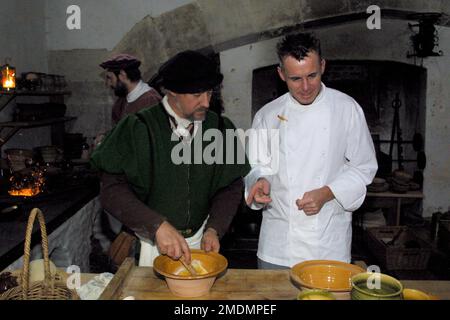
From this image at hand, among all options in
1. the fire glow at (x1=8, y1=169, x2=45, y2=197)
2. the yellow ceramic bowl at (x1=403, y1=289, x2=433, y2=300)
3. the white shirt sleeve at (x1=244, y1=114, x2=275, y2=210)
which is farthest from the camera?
the fire glow at (x1=8, y1=169, x2=45, y2=197)

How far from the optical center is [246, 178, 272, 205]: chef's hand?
93.3 inches

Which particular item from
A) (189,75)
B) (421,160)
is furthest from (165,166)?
(421,160)

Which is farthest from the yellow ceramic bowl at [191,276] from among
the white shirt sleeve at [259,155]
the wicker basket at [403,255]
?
the wicker basket at [403,255]

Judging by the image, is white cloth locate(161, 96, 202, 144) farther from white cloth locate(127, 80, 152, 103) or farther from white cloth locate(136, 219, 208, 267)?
white cloth locate(127, 80, 152, 103)

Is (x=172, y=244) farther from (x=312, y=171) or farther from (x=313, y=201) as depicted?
(x=312, y=171)

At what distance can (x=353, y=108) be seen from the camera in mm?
2652

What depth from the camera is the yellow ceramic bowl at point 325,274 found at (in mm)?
1794

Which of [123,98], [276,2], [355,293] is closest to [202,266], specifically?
[355,293]

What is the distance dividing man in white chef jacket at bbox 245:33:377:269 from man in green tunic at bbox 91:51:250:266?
0.20m

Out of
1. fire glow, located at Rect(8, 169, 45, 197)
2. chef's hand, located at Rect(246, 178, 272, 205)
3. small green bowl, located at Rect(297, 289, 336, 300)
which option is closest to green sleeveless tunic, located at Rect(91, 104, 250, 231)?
chef's hand, located at Rect(246, 178, 272, 205)

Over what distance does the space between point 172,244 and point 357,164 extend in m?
1.17

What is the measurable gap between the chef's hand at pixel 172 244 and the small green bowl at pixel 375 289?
65cm

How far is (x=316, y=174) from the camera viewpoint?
8.43 ft
